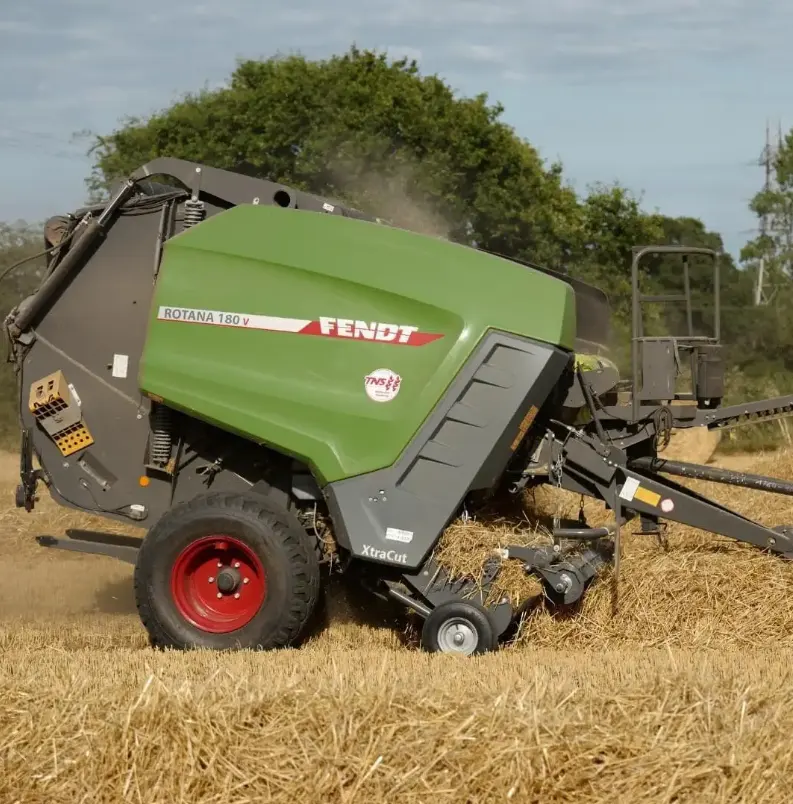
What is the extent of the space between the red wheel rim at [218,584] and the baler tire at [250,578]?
0.05 ft

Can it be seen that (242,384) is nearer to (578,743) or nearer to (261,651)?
(261,651)

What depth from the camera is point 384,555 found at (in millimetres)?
5395

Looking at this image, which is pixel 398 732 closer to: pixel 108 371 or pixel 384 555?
pixel 384 555

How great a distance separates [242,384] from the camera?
220 inches

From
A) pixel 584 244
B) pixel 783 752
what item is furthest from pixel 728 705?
pixel 584 244

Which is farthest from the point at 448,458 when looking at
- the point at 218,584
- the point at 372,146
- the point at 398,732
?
the point at 372,146

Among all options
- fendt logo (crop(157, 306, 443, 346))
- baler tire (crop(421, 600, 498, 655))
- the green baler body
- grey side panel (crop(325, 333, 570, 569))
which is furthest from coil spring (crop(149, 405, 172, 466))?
baler tire (crop(421, 600, 498, 655))

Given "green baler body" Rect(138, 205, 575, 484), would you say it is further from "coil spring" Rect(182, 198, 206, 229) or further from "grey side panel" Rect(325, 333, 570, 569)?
"coil spring" Rect(182, 198, 206, 229)

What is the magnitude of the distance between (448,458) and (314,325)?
89 cm

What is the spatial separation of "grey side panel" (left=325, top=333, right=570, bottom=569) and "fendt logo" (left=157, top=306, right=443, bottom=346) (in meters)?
0.31

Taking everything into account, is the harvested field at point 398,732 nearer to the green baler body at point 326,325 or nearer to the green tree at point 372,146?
the green baler body at point 326,325

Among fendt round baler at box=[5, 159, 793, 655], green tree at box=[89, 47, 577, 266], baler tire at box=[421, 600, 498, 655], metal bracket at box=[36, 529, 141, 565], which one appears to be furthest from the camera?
green tree at box=[89, 47, 577, 266]

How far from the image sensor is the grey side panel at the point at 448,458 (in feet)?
17.7

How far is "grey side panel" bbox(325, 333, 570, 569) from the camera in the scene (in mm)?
5387
